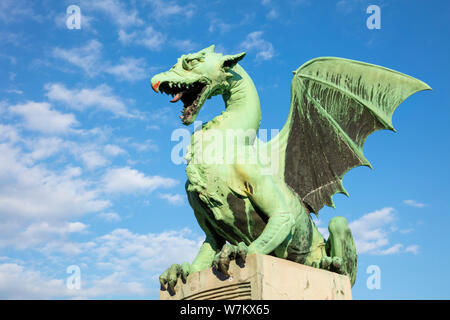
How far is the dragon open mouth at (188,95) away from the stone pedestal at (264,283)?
1.81 m

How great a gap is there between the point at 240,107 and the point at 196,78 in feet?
2.14

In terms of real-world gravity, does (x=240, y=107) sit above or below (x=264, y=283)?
above

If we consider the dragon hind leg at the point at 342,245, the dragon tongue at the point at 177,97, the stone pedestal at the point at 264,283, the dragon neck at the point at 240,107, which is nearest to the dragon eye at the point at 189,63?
the dragon tongue at the point at 177,97

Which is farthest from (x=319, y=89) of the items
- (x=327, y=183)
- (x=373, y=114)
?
(x=327, y=183)

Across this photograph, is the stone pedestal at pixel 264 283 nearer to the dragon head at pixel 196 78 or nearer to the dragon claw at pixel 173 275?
the dragon claw at pixel 173 275

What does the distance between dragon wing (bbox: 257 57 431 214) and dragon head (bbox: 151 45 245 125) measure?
0.93 m

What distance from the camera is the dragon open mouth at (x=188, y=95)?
17.3 feet

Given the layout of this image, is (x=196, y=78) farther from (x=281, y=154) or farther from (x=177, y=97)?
(x=281, y=154)

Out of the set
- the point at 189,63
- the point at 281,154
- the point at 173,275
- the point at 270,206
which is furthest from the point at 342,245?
the point at 189,63

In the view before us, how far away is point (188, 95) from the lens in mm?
5438

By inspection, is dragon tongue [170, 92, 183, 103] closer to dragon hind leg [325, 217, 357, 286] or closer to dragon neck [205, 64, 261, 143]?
dragon neck [205, 64, 261, 143]

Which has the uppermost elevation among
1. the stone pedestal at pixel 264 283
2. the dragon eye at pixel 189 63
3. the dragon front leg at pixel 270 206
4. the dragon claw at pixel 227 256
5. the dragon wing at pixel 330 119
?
the dragon eye at pixel 189 63

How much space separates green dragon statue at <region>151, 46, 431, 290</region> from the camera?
492 cm

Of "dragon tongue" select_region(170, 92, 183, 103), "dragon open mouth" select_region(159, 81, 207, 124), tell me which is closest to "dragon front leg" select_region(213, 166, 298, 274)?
"dragon open mouth" select_region(159, 81, 207, 124)
